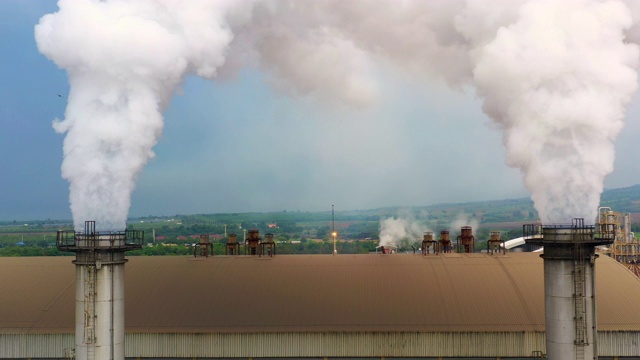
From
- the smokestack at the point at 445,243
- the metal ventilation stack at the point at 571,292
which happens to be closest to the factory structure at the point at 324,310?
the smokestack at the point at 445,243

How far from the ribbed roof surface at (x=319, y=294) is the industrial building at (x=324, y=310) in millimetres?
65

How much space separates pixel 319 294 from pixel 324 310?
5.26 feet

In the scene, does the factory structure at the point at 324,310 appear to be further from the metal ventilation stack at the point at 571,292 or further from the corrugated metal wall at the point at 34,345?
the metal ventilation stack at the point at 571,292

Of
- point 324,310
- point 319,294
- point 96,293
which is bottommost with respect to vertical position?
point 324,310

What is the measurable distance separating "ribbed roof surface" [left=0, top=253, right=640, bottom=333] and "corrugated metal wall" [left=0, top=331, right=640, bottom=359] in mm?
450

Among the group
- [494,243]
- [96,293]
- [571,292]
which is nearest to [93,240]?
[96,293]

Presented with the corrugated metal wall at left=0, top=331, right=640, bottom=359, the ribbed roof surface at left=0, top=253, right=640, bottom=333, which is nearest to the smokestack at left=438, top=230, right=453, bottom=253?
the ribbed roof surface at left=0, top=253, right=640, bottom=333

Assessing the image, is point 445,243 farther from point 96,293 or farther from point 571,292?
point 96,293

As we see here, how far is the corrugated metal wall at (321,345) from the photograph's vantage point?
39.1 meters

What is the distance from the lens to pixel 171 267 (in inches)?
1832

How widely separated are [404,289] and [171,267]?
15.4 meters

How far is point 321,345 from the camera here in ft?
130

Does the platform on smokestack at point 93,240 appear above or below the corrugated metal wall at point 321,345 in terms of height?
above

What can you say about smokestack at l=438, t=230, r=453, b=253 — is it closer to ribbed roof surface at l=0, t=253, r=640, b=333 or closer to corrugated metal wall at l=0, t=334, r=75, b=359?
ribbed roof surface at l=0, t=253, r=640, b=333
